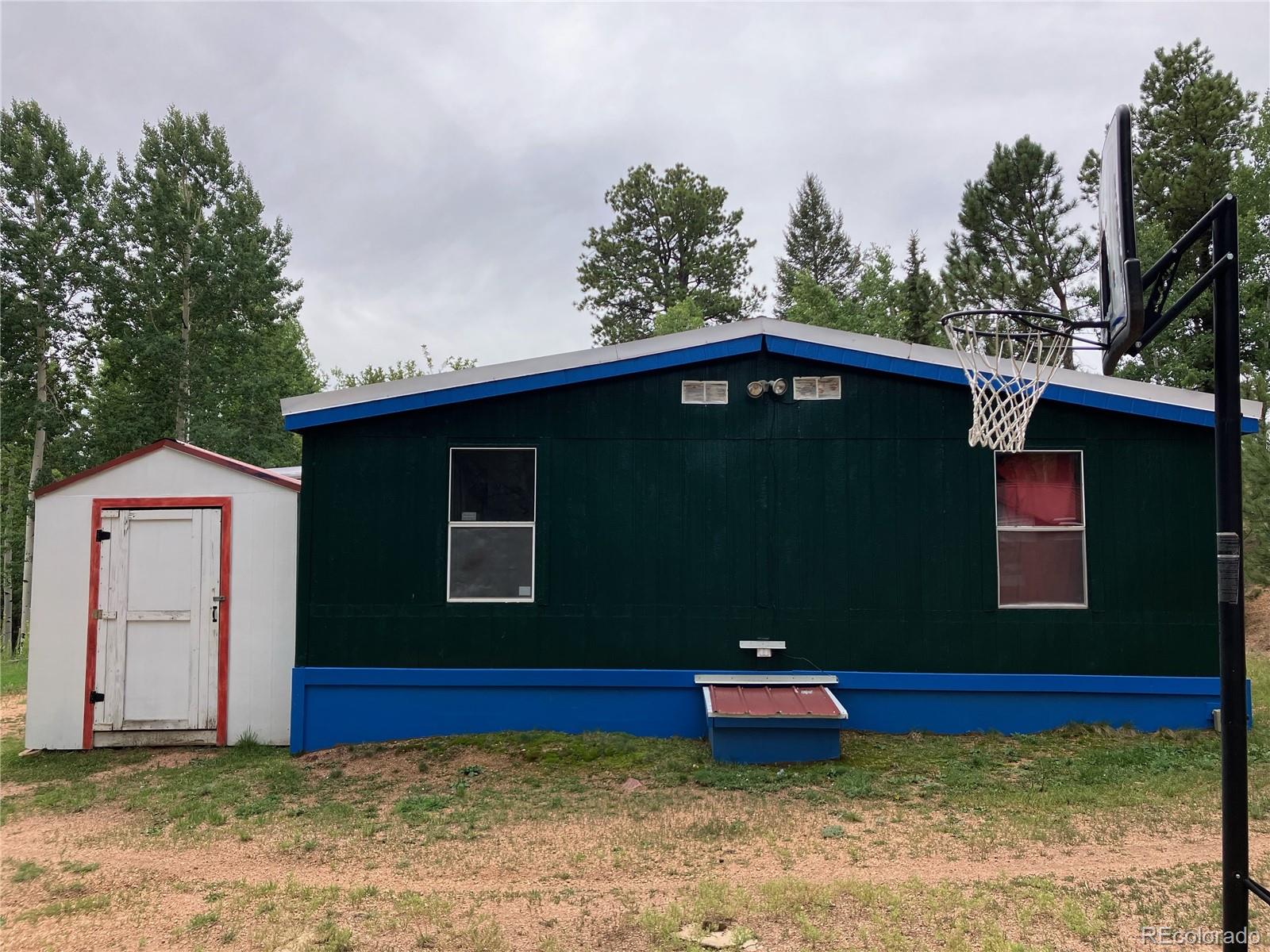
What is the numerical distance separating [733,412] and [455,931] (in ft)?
14.6

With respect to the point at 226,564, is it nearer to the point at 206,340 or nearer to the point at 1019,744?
the point at 1019,744

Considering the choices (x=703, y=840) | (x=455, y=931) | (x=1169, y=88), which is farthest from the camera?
(x=1169, y=88)

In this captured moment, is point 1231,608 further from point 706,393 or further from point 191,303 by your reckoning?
point 191,303

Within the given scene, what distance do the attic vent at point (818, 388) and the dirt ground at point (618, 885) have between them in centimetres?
324

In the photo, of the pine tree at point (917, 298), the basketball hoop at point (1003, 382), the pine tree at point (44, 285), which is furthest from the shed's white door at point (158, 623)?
the pine tree at point (917, 298)

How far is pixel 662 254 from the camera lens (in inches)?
1112

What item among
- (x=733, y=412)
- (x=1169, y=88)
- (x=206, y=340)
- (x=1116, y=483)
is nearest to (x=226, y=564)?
(x=733, y=412)

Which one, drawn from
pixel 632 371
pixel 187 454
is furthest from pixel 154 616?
pixel 632 371

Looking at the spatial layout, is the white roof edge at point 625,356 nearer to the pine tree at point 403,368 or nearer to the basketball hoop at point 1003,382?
the basketball hoop at point 1003,382

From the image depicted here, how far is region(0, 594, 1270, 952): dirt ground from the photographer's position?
129 inches

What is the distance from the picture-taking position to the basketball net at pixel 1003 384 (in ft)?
19.0

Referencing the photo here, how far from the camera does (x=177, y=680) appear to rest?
6.77m

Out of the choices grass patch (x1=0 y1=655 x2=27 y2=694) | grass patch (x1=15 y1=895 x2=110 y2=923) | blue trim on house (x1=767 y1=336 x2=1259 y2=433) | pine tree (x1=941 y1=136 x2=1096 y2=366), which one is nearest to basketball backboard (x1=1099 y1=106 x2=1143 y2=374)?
blue trim on house (x1=767 y1=336 x2=1259 y2=433)

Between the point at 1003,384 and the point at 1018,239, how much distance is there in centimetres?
1812
